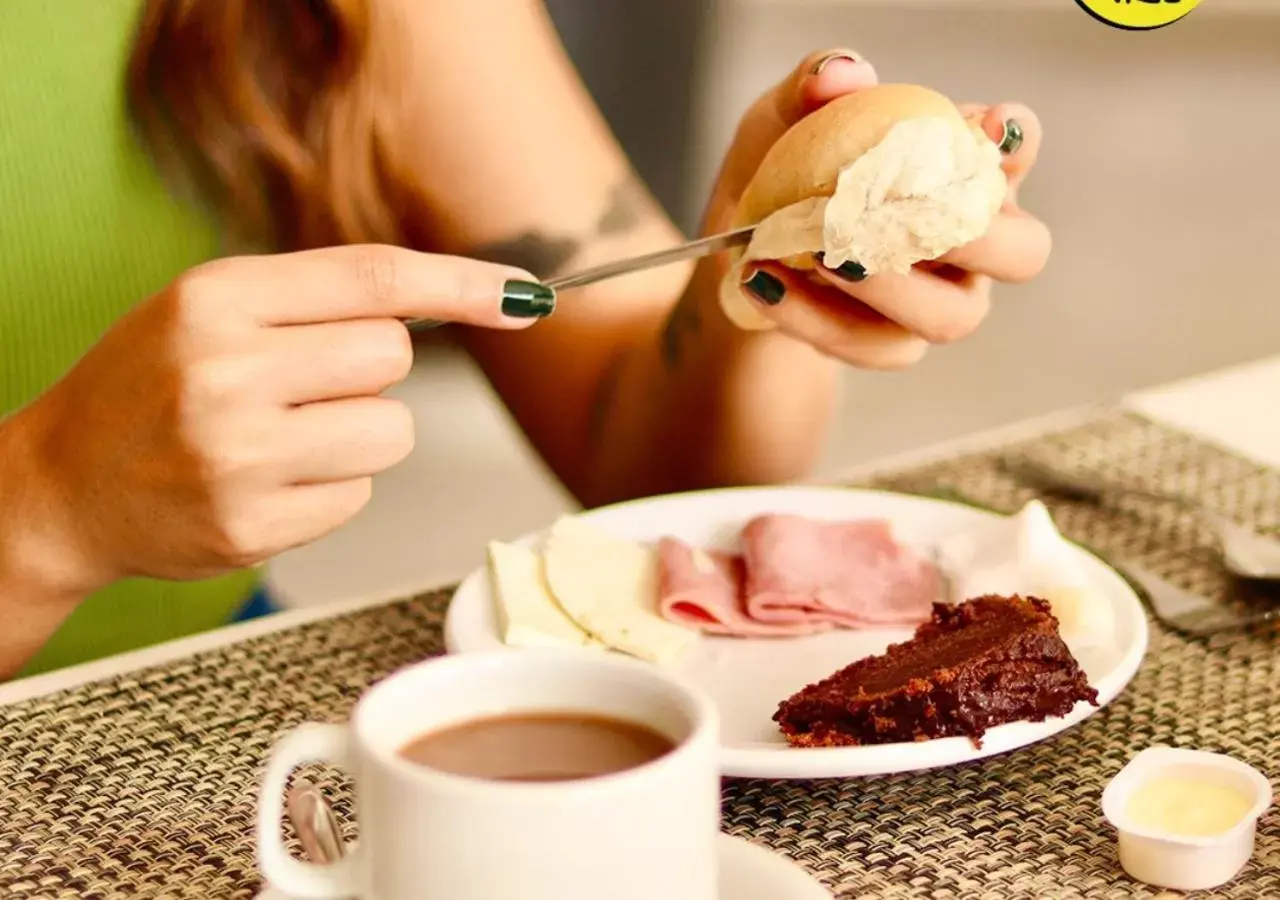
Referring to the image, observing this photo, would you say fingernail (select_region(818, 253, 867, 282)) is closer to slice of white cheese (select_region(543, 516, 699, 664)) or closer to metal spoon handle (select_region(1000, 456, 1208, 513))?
slice of white cheese (select_region(543, 516, 699, 664))

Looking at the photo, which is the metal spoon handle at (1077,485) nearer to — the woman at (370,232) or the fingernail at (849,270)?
the woman at (370,232)

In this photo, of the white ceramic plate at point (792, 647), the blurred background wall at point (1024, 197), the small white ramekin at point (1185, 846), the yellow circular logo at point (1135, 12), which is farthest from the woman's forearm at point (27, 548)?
the blurred background wall at point (1024, 197)

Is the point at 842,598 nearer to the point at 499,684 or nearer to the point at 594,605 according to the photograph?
the point at 594,605

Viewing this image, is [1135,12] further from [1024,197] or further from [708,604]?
[1024,197]

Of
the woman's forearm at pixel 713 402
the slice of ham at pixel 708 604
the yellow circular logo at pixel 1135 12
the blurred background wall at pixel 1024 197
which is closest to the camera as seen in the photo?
the slice of ham at pixel 708 604

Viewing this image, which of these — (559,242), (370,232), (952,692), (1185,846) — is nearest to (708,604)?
(952,692)

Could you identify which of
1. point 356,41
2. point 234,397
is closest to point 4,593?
point 234,397

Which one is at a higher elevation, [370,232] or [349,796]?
[370,232]

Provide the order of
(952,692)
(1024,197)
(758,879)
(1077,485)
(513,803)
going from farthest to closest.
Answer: (1024,197) < (1077,485) < (952,692) < (758,879) < (513,803)
